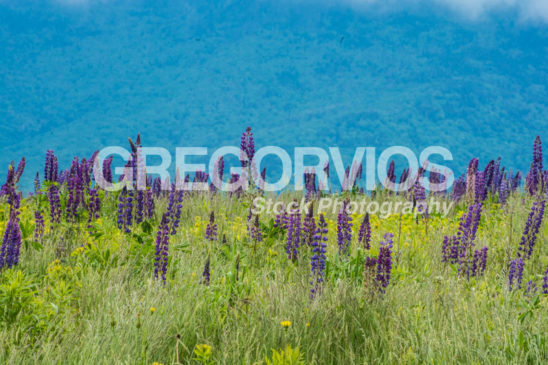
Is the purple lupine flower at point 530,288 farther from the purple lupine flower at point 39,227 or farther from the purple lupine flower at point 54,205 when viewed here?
the purple lupine flower at point 54,205

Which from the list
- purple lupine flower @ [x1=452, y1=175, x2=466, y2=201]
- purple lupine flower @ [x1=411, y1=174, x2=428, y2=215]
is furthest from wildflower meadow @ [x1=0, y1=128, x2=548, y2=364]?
purple lupine flower @ [x1=452, y1=175, x2=466, y2=201]

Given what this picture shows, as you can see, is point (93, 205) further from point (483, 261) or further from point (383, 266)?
point (483, 261)

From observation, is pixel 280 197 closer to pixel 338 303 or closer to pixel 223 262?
pixel 223 262

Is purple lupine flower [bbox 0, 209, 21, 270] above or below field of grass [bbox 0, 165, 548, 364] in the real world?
above

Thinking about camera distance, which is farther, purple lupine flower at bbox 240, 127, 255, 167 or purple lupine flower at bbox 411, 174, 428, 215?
purple lupine flower at bbox 411, 174, 428, 215

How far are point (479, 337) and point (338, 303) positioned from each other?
95cm

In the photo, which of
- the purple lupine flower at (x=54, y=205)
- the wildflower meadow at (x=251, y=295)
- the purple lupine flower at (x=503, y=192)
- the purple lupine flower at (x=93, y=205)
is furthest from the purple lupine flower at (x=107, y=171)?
the purple lupine flower at (x=503, y=192)

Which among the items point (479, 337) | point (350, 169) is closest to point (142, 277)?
point (479, 337)

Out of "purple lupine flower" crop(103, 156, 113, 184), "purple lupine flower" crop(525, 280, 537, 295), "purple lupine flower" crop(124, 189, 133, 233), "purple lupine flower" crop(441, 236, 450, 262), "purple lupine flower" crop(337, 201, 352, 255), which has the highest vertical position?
"purple lupine flower" crop(103, 156, 113, 184)

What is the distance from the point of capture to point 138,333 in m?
3.05

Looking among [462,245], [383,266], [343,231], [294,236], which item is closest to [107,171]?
[294,236]

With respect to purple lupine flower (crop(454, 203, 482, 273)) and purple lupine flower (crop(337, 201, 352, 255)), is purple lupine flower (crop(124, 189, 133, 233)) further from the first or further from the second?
purple lupine flower (crop(454, 203, 482, 273))

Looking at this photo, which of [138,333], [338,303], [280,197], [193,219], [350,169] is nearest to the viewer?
[138,333]

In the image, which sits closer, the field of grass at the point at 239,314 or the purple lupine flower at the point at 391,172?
the field of grass at the point at 239,314
